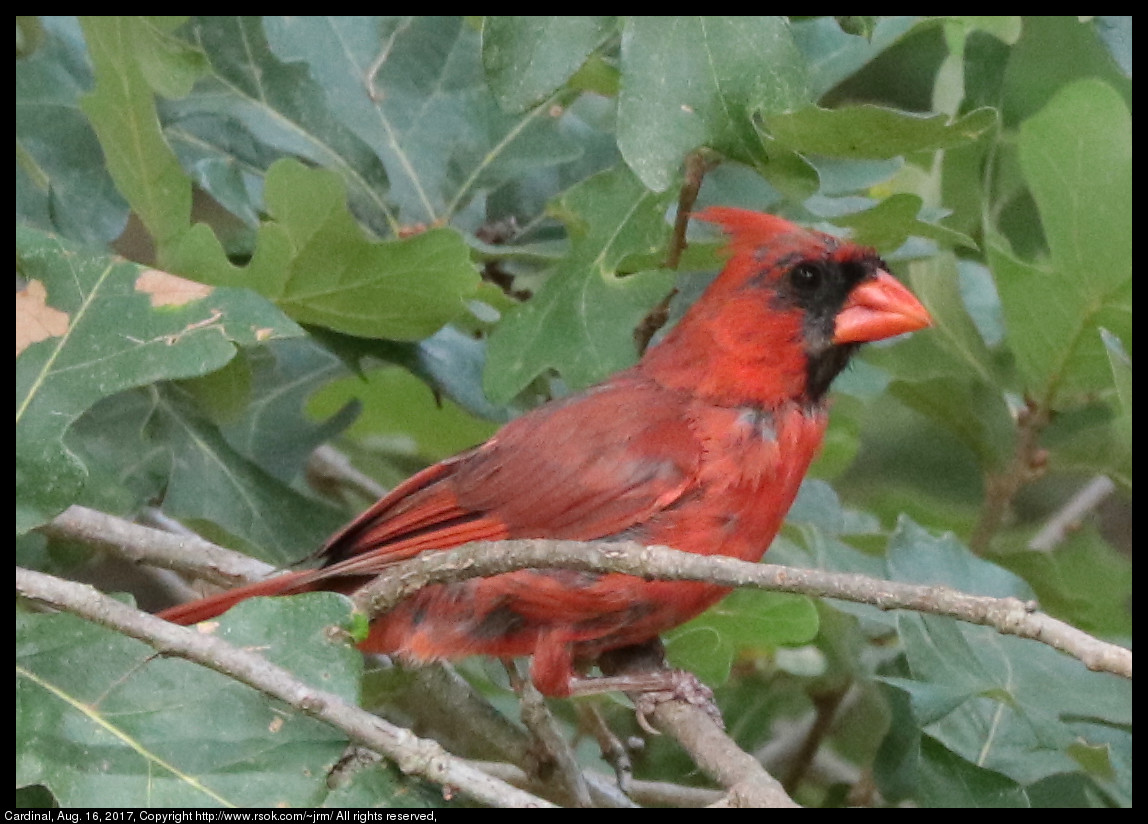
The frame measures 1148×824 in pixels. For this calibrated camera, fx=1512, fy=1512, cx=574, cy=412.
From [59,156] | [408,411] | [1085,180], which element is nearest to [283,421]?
[408,411]

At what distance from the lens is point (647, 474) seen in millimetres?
2145

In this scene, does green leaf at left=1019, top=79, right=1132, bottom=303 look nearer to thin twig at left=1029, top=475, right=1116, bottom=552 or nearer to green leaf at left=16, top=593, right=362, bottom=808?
thin twig at left=1029, top=475, right=1116, bottom=552

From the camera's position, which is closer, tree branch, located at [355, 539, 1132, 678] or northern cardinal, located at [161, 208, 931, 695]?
tree branch, located at [355, 539, 1132, 678]

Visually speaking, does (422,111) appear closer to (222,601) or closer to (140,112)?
(140,112)

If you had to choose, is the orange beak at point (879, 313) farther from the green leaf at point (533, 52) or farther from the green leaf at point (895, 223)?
the green leaf at point (533, 52)

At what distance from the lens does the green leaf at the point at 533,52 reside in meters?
1.76

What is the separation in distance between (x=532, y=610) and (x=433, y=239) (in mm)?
534

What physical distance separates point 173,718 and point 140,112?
31.4 inches

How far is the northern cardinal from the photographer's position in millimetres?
2096

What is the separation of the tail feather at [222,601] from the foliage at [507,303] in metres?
0.17

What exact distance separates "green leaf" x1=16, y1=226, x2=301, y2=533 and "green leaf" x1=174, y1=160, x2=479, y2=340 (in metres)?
0.18

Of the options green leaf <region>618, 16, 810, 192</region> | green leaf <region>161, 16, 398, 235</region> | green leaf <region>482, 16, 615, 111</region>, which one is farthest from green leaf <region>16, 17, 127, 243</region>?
green leaf <region>618, 16, 810, 192</region>

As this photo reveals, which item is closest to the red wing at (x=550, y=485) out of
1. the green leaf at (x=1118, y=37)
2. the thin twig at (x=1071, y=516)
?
the green leaf at (x=1118, y=37)

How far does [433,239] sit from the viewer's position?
1974mm
